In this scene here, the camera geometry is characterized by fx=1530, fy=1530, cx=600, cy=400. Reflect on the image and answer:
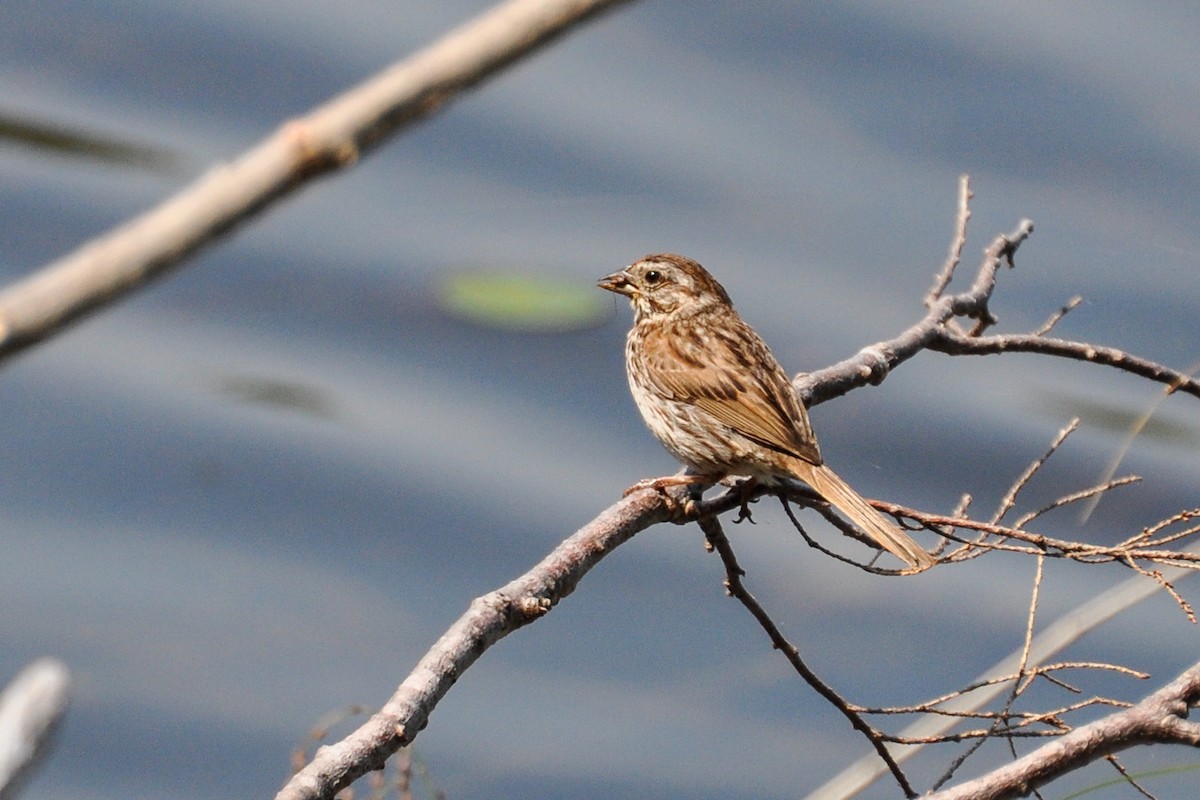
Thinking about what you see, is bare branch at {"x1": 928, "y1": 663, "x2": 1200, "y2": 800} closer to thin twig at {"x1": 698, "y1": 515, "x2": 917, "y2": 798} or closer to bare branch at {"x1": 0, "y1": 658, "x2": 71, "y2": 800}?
thin twig at {"x1": 698, "y1": 515, "x2": 917, "y2": 798}

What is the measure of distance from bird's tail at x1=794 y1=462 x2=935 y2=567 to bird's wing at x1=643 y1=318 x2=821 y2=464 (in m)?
0.10

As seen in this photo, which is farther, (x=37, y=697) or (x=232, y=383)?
(x=232, y=383)

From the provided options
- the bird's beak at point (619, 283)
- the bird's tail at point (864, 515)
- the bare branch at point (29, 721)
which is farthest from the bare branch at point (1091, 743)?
the bird's beak at point (619, 283)

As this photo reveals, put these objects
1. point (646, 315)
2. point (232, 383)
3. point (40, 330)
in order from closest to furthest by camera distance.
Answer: point (40, 330) < point (646, 315) < point (232, 383)

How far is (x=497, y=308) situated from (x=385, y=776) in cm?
320

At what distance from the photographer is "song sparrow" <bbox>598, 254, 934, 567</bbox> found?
14.4ft

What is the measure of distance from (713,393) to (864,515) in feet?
3.43

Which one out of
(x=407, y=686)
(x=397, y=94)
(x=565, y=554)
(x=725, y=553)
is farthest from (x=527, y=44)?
(x=725, y=553)

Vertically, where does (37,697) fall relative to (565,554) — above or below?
below

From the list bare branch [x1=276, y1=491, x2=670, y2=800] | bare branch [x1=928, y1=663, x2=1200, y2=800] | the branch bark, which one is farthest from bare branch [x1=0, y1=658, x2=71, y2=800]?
bare branch [x1=928, y1=663, x2=1200, y2=800]

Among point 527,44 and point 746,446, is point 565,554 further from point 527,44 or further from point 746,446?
point 527,44

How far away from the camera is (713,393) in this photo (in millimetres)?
4973

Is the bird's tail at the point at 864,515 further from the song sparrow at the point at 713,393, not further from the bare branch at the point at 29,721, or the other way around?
the bare branch at the point at 29,721

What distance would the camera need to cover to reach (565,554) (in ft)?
10.8
